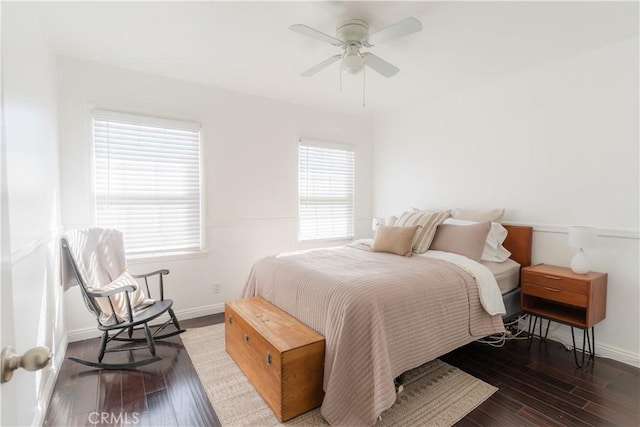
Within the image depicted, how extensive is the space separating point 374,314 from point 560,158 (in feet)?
7.89

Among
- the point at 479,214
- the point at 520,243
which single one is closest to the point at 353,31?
the point at 479,214

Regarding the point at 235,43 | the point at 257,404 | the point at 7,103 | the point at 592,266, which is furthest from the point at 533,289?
the point at 7,103

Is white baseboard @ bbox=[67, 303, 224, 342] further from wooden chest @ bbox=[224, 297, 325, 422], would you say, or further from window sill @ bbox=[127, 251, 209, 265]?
wooden chest @ bbox=[224, 297, 325, 422]

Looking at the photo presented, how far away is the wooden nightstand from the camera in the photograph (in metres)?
2.35

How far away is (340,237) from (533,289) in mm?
2472

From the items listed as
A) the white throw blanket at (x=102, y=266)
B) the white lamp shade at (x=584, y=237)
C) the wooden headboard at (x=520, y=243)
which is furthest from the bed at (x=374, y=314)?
the white throw blanket at (x=102, y=266)

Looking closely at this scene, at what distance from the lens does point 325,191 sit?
Result: 4363mm

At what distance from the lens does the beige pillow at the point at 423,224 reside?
3021mm

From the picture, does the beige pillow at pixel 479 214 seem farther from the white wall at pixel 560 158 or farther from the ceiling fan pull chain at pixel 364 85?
the ceiling fan pull chain at pixel 364 85

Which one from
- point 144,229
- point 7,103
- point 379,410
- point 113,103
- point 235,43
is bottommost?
point 379,410

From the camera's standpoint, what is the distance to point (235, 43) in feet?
8.07

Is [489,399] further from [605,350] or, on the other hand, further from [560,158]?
[560,158]

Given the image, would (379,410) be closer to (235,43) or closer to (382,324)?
(382,324)

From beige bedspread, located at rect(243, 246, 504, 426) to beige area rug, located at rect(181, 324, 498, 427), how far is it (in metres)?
0.25
